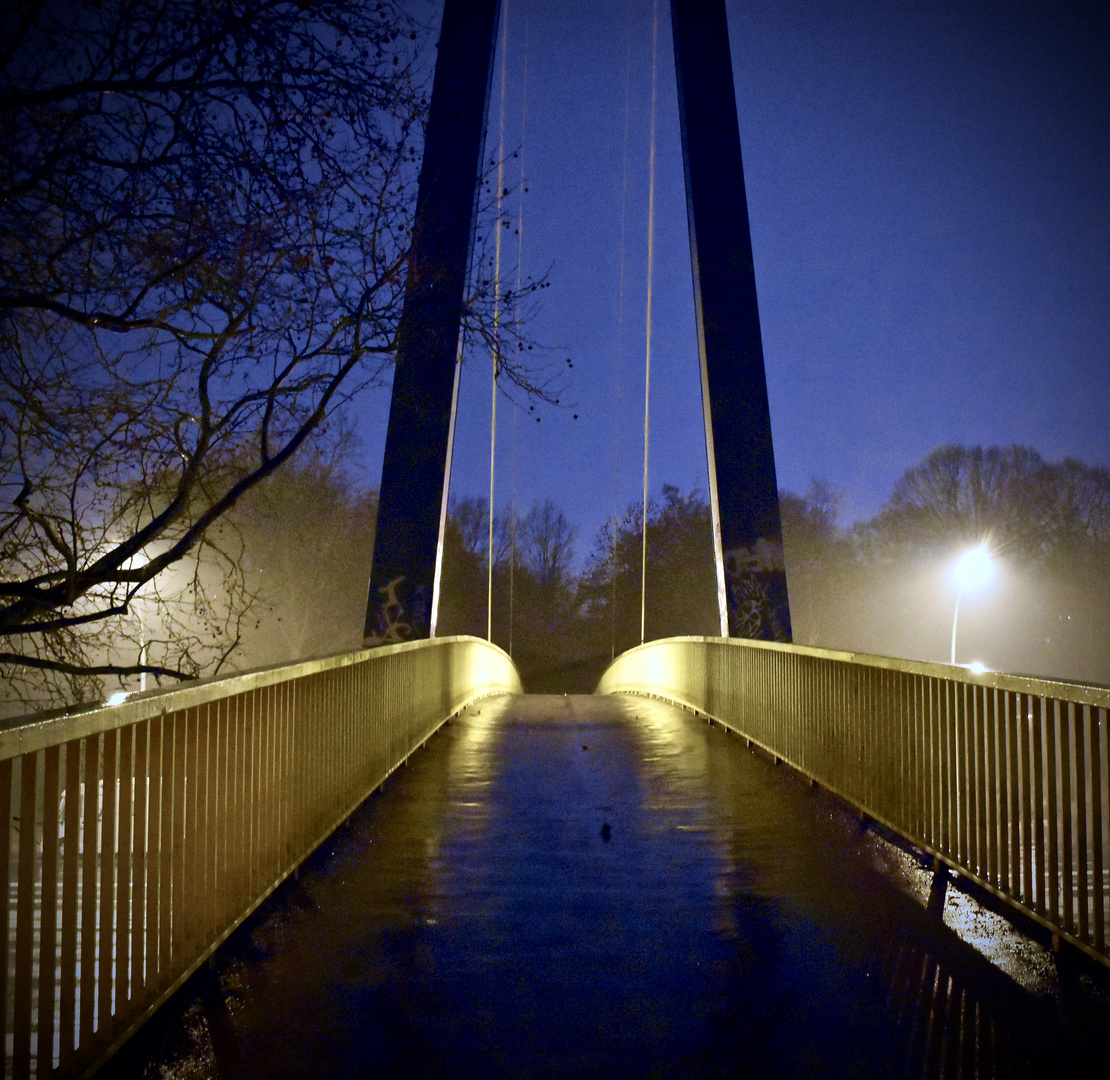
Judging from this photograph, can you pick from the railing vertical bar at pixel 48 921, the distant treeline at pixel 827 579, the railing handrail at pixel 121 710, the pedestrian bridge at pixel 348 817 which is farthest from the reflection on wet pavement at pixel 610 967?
the distant treeline at pixel 827 579

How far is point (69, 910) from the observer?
8.70 ft

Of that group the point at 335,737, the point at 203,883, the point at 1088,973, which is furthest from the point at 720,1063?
the point at 335,737

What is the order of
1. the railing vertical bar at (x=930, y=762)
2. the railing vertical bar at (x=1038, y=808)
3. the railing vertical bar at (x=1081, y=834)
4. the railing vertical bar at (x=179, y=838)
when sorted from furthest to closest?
the railing vertical bar at (x=930, y=762) → the railing vertical bar at (x=1038, y=808) → the railing vertical bar at (x=1081, y=834) → the railing vertical bar at (x=179, y=838)

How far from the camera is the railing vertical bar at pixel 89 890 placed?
8.75 ft

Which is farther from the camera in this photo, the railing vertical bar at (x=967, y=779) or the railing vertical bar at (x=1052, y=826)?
the railing vertical bar at (x=967, y=779)

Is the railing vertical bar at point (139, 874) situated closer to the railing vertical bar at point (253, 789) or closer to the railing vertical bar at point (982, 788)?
the railing vertical bar at point (253, 789)

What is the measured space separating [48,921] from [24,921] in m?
0.12

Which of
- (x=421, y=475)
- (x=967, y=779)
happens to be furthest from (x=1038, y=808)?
(x=421, y=475)

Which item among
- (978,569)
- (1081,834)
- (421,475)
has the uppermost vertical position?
(978,569)

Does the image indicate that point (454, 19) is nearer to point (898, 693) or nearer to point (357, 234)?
point (357, 234)

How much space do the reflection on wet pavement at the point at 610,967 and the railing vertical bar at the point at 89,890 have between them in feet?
0.77

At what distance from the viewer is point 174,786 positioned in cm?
330

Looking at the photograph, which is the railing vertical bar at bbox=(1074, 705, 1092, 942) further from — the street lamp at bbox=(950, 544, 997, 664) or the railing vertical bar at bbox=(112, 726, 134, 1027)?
the street lamp at bbox=(950, 544, 997, 664)

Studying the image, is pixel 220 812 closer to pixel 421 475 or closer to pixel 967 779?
pixel 967 779
